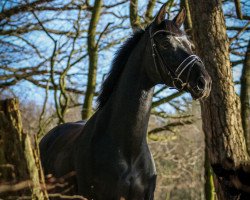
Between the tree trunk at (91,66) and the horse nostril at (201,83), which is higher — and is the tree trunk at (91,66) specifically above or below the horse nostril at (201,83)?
above

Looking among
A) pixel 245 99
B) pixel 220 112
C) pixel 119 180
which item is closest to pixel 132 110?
pixel 119 180

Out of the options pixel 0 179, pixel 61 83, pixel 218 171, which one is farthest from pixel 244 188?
pixel 61 83

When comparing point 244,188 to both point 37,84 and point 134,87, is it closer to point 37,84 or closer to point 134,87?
point 134,87

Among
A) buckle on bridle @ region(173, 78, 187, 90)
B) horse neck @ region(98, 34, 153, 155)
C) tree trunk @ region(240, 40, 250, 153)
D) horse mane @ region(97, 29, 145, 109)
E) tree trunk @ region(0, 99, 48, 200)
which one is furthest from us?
tree trunk @ region(240, 40, 250, 153)

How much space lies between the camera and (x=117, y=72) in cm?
537

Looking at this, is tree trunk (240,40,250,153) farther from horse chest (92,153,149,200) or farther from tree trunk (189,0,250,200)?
horse chest (92,153,149,200)

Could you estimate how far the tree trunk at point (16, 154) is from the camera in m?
2.61

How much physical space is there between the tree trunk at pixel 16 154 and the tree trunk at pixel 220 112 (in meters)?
4.16

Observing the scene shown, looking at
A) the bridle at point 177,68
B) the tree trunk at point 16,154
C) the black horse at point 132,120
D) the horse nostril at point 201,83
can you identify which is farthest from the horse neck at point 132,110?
the tree trunk at point 16,154

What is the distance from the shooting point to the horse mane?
5.36 meters

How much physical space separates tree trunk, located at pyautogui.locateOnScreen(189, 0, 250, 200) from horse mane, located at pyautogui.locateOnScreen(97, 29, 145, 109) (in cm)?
165

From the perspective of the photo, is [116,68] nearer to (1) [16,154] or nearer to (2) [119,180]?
(2) [119,180]

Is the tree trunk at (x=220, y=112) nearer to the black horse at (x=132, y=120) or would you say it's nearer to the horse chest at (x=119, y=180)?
the black horse at (x=132, y=120)

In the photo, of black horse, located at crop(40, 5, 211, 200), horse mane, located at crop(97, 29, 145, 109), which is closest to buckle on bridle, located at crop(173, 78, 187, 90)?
black horse, located at crop(40, 5, 211, 200)
